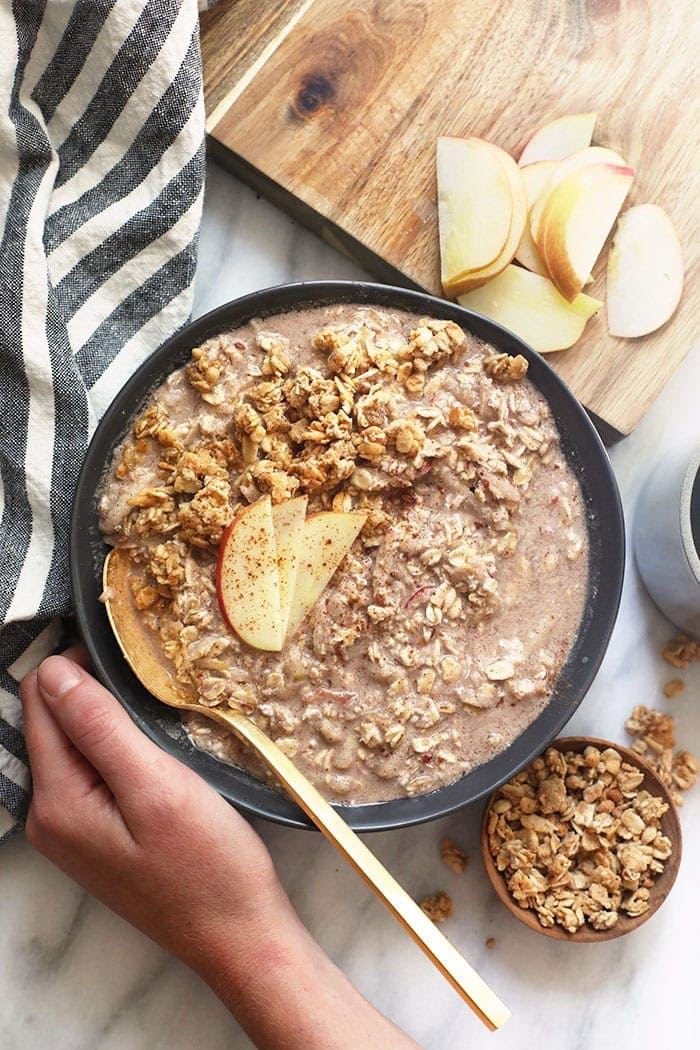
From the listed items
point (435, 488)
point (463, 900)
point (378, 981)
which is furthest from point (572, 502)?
point (378, 981)

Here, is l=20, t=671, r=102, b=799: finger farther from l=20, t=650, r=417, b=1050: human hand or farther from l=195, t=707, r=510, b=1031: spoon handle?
l=195, t=707, r=510, b=1031: spoon handle

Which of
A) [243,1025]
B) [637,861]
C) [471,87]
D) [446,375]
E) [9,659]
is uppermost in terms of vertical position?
[471,87]

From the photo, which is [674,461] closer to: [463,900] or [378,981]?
[463,900]

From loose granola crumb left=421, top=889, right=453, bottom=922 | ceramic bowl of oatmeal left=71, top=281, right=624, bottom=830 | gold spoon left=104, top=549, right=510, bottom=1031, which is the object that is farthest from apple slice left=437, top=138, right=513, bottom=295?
loose granola crumb left=421, top=889, right=453, bottom=922

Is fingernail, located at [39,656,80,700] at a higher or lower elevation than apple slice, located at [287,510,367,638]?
lower

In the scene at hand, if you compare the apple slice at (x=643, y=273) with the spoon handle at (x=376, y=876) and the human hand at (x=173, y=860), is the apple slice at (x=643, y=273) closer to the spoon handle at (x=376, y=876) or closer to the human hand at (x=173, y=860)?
the spoon handle at (x=376, y=876)

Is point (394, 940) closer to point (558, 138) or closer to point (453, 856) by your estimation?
point (453, 856)

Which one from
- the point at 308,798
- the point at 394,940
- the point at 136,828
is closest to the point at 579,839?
the point at 394,940
